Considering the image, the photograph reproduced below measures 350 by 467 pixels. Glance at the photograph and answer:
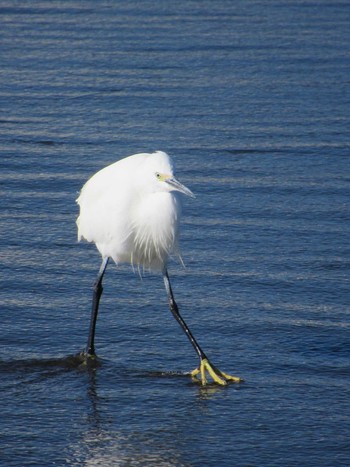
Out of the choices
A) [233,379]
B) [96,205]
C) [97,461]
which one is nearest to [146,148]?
[96,205]

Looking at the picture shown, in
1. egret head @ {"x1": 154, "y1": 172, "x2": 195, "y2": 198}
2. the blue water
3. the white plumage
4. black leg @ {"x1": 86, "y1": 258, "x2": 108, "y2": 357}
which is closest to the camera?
the blue water

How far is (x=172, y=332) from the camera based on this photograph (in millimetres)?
6387

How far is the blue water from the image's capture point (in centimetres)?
532

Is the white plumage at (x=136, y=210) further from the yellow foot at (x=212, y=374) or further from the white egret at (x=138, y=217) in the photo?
the yellow foot at (x=212, y=374)

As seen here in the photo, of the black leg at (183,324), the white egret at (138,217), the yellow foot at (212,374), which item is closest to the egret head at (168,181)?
the white egret at (138,217)

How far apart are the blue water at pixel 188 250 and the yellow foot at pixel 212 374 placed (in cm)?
4

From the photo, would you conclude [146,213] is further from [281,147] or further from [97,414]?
[281,147]

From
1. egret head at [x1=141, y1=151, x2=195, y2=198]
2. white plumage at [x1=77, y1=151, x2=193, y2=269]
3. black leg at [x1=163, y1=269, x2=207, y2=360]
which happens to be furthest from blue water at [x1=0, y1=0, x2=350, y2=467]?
egret head at [x1=141, y1=151, x2=195, y2=198]

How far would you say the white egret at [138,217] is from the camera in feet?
19.2

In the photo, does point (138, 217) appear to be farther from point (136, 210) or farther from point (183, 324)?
point (183, 324)

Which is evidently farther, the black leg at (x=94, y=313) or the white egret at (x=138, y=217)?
the black leg at (x=94, y=313)

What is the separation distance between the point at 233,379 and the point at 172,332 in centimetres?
71

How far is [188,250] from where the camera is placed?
757cm

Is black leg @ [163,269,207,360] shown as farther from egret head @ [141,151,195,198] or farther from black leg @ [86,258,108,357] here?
egret head @ [141,151,195,198]
